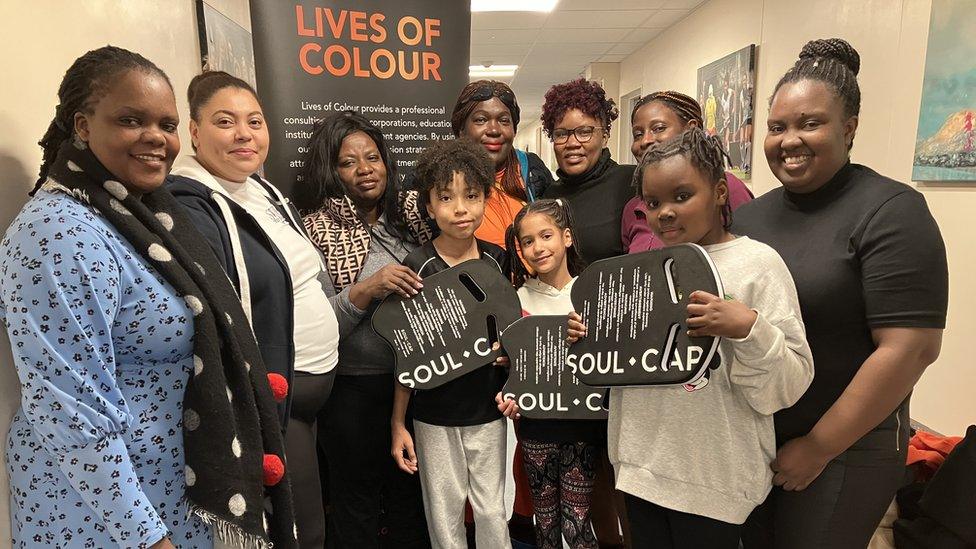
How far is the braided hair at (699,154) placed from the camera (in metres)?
1.15

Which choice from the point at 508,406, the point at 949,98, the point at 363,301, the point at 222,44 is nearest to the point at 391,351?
the point at 363,301

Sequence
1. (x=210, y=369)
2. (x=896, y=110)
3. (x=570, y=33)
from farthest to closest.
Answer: (x=570, y=33), (x=896, y=110), (x=210, y=369)

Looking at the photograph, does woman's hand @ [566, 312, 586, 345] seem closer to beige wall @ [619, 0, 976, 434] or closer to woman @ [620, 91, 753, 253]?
woman @ [620, 91, 753, 253]

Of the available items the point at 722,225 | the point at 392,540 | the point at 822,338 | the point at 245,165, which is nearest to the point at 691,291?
the point at 722,225

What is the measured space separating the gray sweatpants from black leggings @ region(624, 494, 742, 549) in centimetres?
49

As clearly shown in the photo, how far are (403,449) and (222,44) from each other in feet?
6.55

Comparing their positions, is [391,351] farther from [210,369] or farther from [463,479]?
[210,369]

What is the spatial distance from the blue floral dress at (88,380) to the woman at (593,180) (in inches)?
52.8

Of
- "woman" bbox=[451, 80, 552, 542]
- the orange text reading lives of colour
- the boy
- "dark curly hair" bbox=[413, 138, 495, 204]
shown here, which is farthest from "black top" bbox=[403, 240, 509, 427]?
the orange text reading lives of colour

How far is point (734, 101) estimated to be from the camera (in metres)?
4.86

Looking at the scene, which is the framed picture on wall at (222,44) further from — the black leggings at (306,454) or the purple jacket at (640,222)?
the purple jacket at (640,222)

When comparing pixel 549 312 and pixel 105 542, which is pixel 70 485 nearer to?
pixel 105 542

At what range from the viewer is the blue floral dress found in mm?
889

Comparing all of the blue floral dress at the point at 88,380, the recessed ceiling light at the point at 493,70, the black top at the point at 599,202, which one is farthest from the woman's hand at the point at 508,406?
the recessed ceiling light at the point at 493,70
